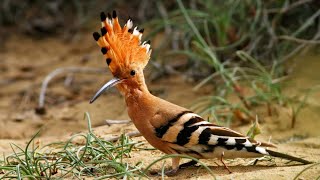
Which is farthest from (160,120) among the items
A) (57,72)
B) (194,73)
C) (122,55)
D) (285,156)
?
(57,72)

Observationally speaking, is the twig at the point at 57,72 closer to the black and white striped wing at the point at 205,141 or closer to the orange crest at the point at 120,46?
the orange crest at the point at 120,46

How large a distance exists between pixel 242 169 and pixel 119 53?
2.69ft

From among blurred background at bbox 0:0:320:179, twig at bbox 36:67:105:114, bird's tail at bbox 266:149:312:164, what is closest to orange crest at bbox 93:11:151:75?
blurred background at bbox 0:0:320:179

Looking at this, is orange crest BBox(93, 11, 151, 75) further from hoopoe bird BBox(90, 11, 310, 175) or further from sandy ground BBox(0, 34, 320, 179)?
sandy ground BBox(0, 34, 320, 179)

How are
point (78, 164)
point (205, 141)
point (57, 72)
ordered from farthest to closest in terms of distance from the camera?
point (57, 72)
point (78, 164)
point (205, 141)

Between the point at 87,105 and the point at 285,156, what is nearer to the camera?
the point at 285,156

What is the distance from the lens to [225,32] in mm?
5316

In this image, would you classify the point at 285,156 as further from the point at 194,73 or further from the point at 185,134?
the point at 194,73

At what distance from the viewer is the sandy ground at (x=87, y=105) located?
11.2 ft

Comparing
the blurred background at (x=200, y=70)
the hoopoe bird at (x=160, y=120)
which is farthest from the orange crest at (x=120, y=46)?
the blurred background at (x=200, y=70)

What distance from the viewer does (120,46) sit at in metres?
3.26

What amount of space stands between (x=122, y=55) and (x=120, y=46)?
0.05 m

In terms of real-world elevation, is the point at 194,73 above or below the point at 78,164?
above

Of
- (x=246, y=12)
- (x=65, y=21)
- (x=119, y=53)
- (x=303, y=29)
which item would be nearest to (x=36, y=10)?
(x=65, y=21)
